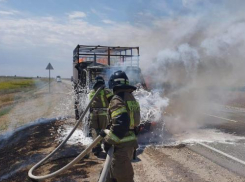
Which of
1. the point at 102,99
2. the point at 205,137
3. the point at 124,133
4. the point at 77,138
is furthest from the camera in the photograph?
the point at 77,138

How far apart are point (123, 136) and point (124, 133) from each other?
0.05 metres

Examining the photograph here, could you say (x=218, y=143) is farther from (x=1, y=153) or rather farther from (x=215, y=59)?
(x=1, y=153)

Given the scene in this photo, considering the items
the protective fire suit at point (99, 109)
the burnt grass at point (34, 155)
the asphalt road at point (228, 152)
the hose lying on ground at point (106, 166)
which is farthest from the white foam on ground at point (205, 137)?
the hose lying on ground at point (106, 166)

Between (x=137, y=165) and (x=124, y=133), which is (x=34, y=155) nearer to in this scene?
(x=137, y=165)

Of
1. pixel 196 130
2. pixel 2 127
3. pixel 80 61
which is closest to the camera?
pixel 196 130

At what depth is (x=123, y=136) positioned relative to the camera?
12.2ft

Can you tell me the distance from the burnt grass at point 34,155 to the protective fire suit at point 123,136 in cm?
193

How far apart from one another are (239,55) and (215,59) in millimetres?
1020

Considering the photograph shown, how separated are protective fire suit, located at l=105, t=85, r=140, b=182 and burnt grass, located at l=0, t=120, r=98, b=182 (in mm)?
1926

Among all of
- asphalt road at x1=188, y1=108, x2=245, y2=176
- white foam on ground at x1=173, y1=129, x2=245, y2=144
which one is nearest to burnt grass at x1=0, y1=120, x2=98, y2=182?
asphalt road at x1=188, y1=108, x2=245, y2=176

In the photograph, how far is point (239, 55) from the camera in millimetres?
12234

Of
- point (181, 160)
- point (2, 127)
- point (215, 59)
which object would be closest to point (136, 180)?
point (181, 160)

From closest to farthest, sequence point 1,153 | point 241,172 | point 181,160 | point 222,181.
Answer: point 222,181
point 241,172
point 181,160
point 1,153

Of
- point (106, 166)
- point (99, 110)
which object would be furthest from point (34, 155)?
point (106, 166)
